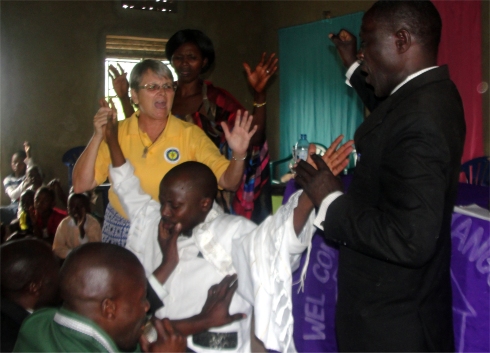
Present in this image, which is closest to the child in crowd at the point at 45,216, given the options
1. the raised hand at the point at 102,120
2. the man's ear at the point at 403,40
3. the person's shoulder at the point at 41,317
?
the raised hand at the point at 102,120

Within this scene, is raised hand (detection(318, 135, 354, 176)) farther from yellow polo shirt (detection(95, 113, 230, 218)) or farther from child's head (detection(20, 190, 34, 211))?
child's head (detection(20, 190, 34, 211))

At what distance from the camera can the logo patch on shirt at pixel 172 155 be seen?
2.26 metres

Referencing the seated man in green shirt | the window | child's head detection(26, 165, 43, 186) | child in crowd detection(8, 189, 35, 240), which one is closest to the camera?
the seated man in green shirt

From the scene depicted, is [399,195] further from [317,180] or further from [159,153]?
[159,153]

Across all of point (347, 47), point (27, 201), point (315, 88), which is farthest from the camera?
point (315, 88)

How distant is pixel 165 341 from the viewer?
145 centimetres

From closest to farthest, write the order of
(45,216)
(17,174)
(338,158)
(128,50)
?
(338,158), (45,216), (17,174), (128,50)

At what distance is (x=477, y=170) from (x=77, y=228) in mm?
3007

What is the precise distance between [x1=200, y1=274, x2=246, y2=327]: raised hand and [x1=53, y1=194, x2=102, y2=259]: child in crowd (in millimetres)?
2544

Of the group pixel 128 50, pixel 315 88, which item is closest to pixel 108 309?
pixel 315 88

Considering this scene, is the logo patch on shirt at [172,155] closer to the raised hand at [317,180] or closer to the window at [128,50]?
the raised hand at [317,180]

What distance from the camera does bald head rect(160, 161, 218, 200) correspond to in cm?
191

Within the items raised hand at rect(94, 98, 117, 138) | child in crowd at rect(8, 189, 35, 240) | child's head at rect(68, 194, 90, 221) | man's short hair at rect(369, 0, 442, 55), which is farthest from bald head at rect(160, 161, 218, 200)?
child in crowd at rect(8, 189, 35, 240)

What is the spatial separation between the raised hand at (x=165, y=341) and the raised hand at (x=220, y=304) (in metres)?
0.24
